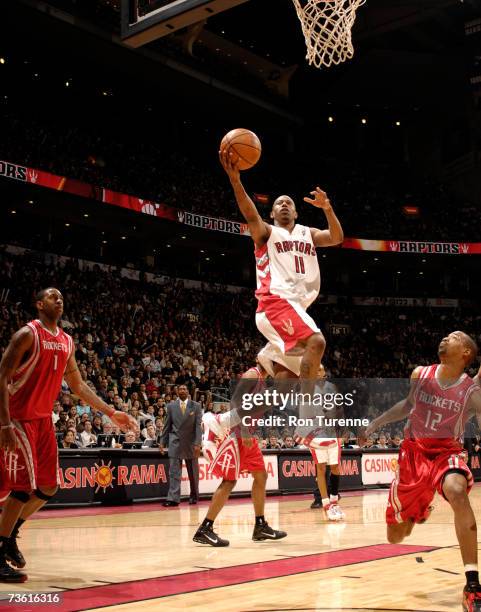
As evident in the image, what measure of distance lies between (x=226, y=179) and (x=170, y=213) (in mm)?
5251

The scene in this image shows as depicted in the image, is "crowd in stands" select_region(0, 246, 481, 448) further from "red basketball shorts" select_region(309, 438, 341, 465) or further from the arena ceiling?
the arena ceiling

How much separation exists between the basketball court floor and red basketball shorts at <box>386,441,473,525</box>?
1.54ft

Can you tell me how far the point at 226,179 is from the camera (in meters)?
27.1

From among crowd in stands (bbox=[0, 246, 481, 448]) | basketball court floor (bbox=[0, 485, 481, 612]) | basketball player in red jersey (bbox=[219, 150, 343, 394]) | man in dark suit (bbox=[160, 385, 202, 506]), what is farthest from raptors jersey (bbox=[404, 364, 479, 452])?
crowd in stands (bbox=[0, 246, 481, 448])

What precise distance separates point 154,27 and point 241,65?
2131 centimetres

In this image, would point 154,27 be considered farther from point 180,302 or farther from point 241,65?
point 241,65

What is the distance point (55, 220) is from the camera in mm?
22438

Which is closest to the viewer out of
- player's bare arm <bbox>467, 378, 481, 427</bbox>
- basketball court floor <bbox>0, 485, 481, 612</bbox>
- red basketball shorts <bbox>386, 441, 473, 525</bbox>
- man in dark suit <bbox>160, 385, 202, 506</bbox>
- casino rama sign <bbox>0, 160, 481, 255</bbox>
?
basketball court floor <bbox>0, 485, 481, 612</bbox>

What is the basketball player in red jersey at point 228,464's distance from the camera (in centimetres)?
712

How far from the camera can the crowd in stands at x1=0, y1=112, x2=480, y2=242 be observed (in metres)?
21.1

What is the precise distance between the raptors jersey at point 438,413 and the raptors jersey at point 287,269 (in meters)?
0.99

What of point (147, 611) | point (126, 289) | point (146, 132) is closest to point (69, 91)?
point (146, 132)

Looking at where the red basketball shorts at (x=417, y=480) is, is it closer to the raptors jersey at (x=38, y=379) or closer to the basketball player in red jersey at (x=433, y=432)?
the basketball player in red jersey at (x=433, y=432)

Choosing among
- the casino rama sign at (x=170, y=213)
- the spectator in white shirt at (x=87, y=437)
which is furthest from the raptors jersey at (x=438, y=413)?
the casino rama sign at (x=170, y=213)
